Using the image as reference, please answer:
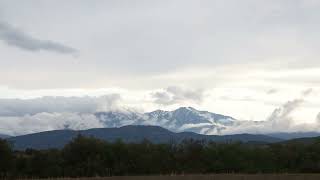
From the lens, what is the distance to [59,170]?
274 ft

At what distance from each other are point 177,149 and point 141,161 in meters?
9.06

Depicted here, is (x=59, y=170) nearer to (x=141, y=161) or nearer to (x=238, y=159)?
(x=141, y=161)

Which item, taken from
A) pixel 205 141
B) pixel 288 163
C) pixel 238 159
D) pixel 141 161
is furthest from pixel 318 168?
pixel 141 161

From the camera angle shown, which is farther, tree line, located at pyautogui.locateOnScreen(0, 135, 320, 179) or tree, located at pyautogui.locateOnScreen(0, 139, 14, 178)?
tree line, located at pyautogui.locateOnScreen(0, 135, 320, 179)

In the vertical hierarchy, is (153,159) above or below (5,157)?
below

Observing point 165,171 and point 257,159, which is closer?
point 165,171

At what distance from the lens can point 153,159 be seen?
8969cm

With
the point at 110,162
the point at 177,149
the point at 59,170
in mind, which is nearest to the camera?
the point at 59,170

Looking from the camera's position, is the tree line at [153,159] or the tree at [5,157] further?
the tree line at [153,159]

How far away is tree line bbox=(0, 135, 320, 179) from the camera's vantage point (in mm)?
84438

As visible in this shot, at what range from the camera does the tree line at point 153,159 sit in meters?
84.4

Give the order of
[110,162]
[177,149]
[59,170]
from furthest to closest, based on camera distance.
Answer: [177,149] < [110,162] < [59,170]

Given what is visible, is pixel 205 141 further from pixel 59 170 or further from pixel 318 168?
pixel 59 170

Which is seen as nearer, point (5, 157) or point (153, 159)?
point (5, 157)
